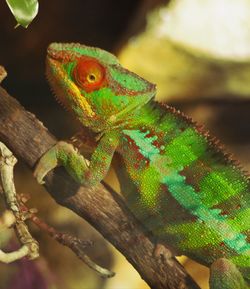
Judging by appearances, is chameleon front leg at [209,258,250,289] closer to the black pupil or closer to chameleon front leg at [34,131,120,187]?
chameleon front leg at [34,131,120,187]

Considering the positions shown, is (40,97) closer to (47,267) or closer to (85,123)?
(85,123)

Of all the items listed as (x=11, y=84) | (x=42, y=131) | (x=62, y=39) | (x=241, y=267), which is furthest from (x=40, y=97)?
(x=241, y=267)

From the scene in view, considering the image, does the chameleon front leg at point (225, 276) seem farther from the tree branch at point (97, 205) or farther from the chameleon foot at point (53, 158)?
the chameleon foot at point (53, 158)

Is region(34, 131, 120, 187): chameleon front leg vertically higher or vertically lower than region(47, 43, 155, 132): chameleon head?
lower

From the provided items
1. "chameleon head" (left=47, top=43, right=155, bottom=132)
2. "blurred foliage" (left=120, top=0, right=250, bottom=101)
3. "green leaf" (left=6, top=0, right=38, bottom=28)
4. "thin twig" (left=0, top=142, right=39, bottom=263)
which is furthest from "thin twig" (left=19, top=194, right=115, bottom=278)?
"blurred foliage" (left=120, top=0, right=250, bottom=101)

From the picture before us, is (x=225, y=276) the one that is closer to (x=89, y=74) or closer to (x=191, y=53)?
(x=89, y=74)

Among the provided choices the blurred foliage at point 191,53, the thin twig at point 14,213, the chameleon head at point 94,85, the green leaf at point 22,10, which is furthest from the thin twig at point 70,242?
the blurred foliage at point 191,53
